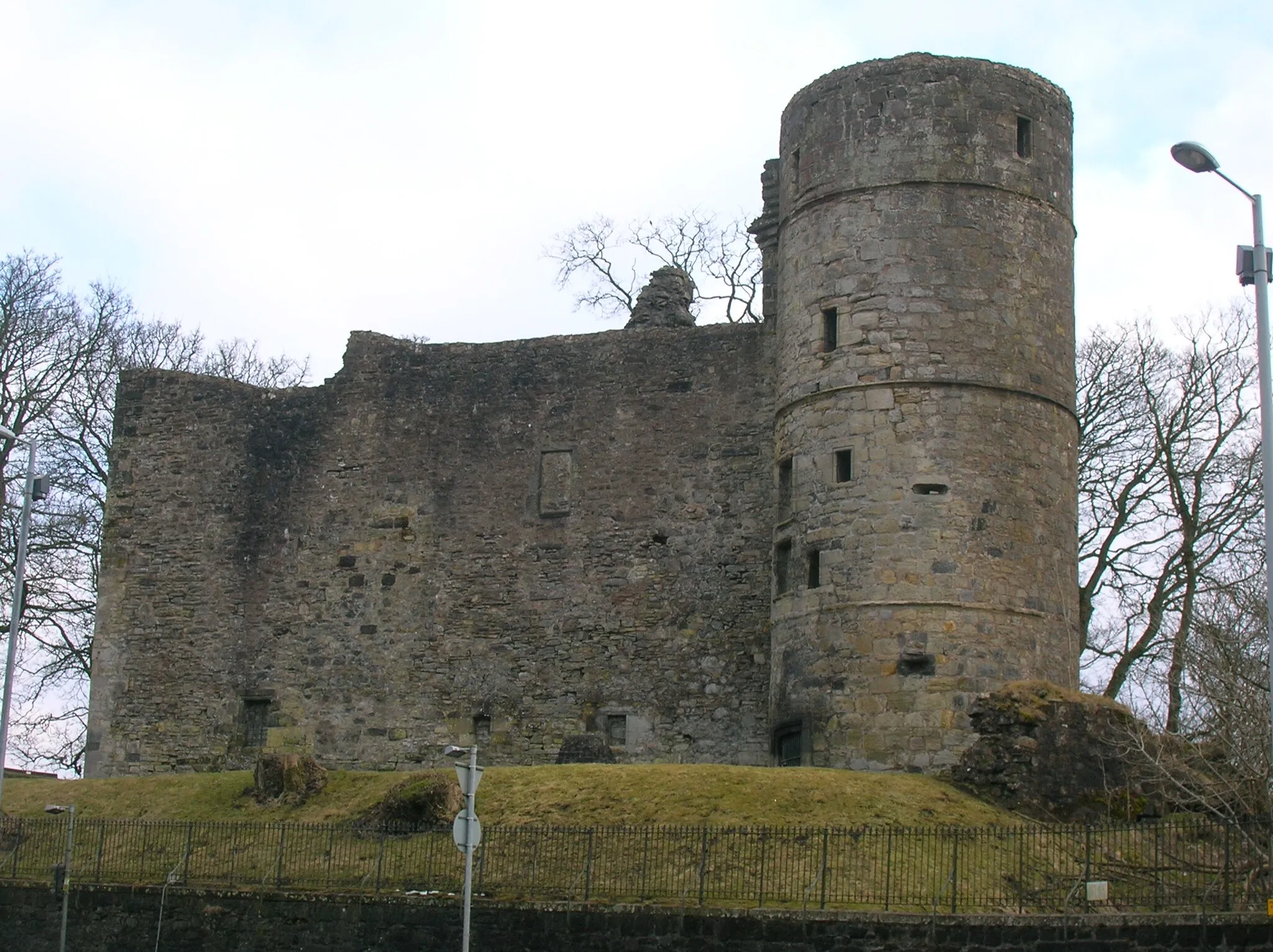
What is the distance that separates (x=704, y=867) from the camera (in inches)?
846

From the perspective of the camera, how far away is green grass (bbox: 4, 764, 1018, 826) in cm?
2336

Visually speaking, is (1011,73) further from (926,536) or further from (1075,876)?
(1075,876)

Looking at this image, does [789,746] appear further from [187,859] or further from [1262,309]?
[1262,309]

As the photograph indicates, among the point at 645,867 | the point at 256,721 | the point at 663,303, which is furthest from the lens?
the point at 663,303

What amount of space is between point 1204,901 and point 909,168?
36.9 ft

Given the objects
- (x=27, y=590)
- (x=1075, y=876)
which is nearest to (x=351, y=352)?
(x=27, y=590)

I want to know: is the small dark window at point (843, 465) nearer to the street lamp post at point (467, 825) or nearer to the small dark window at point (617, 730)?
the small dark window at point (617, 730)

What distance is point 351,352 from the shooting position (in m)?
33.0

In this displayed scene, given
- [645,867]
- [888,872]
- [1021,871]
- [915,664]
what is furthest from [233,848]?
[1021,871]

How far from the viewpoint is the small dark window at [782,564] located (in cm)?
2792

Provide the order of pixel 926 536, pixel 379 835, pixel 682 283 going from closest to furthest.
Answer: pixel 379 835 < pixel 926 536 < pixel 682 283

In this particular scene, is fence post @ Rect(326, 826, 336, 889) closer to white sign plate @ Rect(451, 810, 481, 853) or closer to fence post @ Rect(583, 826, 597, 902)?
fence post @ Rect(583, 826, 597, 902)

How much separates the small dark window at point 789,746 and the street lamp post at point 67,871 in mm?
9283

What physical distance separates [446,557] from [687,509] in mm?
4056
